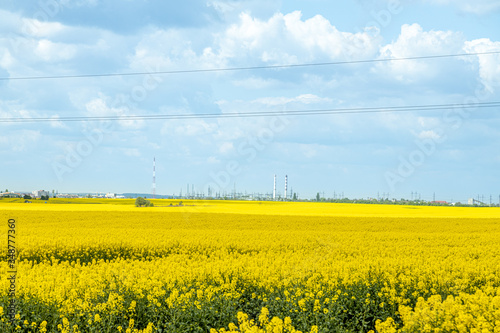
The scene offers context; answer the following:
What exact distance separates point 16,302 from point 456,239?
2282 cm

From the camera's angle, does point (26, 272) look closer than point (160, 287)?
No

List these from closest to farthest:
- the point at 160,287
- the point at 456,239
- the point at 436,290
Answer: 1. the point at 160,287
2. the point at 436,290
3. the point at 456,239

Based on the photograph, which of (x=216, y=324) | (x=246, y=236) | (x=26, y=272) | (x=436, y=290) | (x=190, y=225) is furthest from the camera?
(x=190, y=225)

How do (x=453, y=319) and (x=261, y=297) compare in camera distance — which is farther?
(x=261, y=297)

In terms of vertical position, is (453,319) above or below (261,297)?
above

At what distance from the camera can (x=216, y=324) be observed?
8.64 m

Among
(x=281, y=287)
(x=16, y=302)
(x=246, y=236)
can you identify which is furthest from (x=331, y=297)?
(x=246, y=236)

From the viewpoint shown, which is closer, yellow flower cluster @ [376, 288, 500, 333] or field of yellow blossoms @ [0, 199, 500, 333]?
yellow flower cluster @ [376, 288, 500, 333]

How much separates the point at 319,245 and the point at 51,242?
40.3 feet

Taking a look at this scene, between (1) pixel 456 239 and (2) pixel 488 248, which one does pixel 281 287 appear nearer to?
(2) pixel 488 248

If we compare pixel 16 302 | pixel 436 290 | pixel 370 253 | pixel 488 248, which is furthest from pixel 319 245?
pixel 16 302

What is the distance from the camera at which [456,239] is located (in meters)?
24.7

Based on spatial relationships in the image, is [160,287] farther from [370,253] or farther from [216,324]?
[370,253]

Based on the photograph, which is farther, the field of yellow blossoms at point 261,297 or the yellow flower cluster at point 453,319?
the field of yellow blossoms at point 261,297
